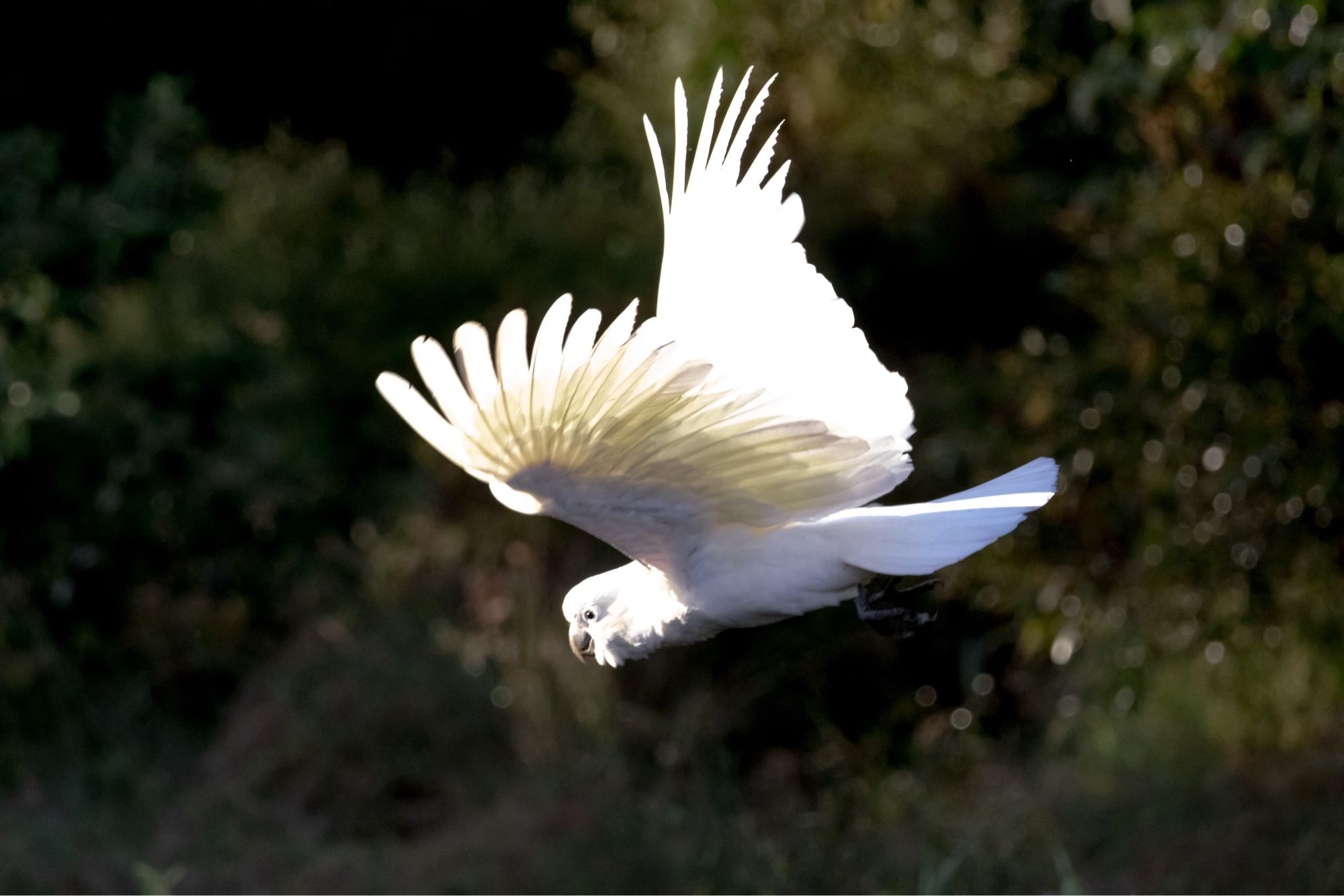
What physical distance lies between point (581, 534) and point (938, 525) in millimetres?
3748

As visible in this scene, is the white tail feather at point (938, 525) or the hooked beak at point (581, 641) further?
the hooked beak at point (581, 641)

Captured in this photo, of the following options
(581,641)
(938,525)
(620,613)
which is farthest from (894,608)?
(581,641)

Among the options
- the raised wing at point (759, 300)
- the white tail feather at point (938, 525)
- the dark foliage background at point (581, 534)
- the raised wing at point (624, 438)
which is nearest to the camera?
the raised wing at point (624, 438)

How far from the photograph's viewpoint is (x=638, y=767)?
5.59 m

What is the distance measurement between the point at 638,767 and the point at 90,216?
2.78m

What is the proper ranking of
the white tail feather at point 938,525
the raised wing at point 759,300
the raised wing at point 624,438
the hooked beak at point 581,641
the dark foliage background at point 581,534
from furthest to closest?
1. the dark foliage background at point 581,534
2. the hooked beak at point 581,641
3. the raised wing at point 759,300
4. the white tail feather at point 938,525
5. the raised wing at point 624,438

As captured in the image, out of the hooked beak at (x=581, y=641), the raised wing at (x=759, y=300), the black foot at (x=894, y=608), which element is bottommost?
the black foot at (x=894, y=608)

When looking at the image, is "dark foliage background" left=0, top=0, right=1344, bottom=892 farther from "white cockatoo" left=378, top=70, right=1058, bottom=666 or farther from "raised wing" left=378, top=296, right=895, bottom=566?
"raised wing" left=378, top=296, right=895, bottom=566

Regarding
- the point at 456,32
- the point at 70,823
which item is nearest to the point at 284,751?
the point at 70,823

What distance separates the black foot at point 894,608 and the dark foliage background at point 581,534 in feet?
4.96

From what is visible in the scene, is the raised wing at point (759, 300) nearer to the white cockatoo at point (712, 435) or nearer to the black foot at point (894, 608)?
the white cockatoo at point (712, 435)

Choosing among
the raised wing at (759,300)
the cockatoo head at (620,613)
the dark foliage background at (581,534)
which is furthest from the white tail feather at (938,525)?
the dark foliage background at (581,534)

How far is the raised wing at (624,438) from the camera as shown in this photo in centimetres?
222

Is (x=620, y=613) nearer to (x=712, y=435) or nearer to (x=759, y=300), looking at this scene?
(x=712, y=435)
